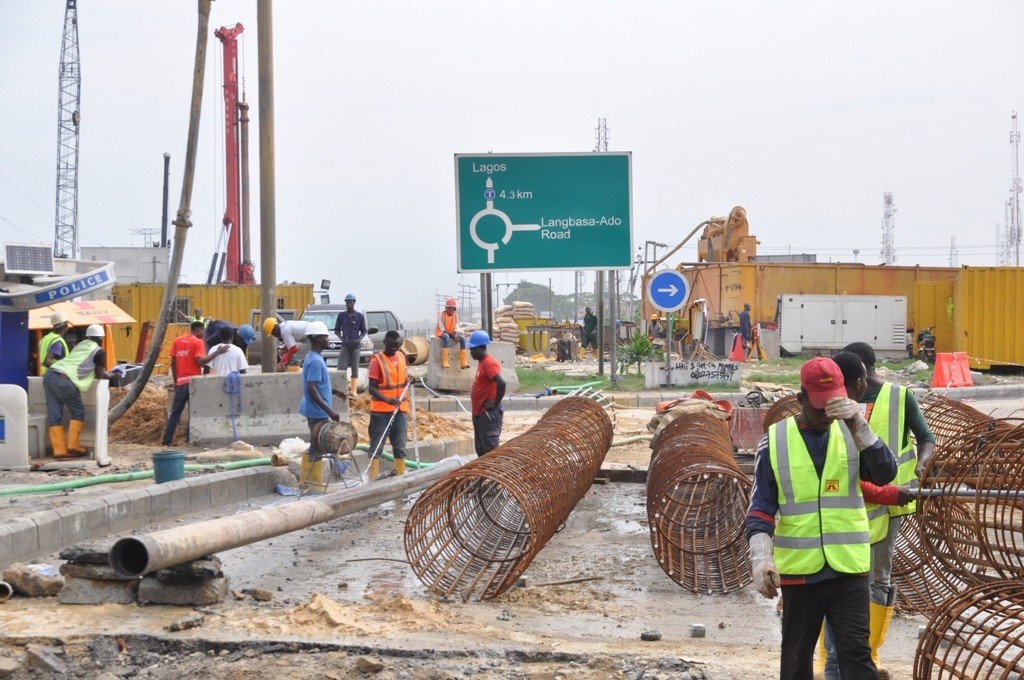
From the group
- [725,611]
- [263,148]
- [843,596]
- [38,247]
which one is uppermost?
[263,148]

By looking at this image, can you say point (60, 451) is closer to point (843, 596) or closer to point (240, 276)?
point (843, 596)

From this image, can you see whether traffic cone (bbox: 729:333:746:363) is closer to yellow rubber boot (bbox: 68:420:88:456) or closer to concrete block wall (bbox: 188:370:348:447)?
concrete block wall (bbox: 188:370:348:447)

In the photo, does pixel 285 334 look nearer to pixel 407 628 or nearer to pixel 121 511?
pixel 121 511

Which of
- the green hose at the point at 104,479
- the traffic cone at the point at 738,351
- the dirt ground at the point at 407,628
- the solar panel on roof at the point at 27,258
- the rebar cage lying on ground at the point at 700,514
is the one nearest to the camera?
the dirt ground at the point at 407,628

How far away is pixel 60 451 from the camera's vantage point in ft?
41.7

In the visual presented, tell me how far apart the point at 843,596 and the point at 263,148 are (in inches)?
505

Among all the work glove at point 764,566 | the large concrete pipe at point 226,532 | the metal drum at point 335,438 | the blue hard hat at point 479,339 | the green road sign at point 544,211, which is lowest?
the large concrete pipe at point 226,532

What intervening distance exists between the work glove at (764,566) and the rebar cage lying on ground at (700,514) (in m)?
3.25

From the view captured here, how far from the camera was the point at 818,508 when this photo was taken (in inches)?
190

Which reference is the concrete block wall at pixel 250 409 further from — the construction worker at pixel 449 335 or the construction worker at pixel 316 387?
the construction worker at pixel 449 335

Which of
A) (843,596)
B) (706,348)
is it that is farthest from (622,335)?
(843,596)

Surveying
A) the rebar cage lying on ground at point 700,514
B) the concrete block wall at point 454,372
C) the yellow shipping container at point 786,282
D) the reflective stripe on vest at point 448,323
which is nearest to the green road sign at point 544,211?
the reflective stripe on vest at point 448,323

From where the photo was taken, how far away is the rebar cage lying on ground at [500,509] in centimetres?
779

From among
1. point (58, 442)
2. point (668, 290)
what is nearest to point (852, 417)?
point (58, 442)
